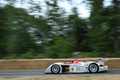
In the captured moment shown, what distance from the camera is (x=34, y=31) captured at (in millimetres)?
20594

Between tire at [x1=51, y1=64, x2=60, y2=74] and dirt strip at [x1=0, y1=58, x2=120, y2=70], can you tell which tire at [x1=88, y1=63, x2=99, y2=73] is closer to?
tire at [x1=51, y1=64, x2=60, y2=74]

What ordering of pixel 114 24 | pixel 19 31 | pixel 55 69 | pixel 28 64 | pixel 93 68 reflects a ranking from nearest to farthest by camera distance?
pixel 93 68 → pixel 55 69 → pixel 28 64 → pixel 114 24 → pixel 19 31

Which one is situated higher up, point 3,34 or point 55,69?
point 3,34

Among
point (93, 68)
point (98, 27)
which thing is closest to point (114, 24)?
point (98, 27)

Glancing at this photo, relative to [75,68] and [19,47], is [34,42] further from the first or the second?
[75,68]

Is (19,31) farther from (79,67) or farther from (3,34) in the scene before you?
(79,67)

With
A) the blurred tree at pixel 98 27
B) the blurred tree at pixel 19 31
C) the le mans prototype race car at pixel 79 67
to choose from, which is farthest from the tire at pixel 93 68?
the blurred tree at pixel 19 31

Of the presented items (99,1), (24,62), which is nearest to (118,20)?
(99,1)

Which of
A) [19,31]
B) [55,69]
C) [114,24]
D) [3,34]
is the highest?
[19,31]

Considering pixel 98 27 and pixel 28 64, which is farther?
pixel 98 27

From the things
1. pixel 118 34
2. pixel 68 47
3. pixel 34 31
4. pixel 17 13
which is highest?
pixel 17 13

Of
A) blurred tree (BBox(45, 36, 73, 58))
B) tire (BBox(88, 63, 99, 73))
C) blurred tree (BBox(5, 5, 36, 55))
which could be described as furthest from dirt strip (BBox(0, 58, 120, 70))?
blurred tree (BBox(5, 5, 36, 55))

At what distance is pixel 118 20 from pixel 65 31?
7424mm

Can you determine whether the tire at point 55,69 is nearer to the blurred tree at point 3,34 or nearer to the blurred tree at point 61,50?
the blurred tree at point 61,50
